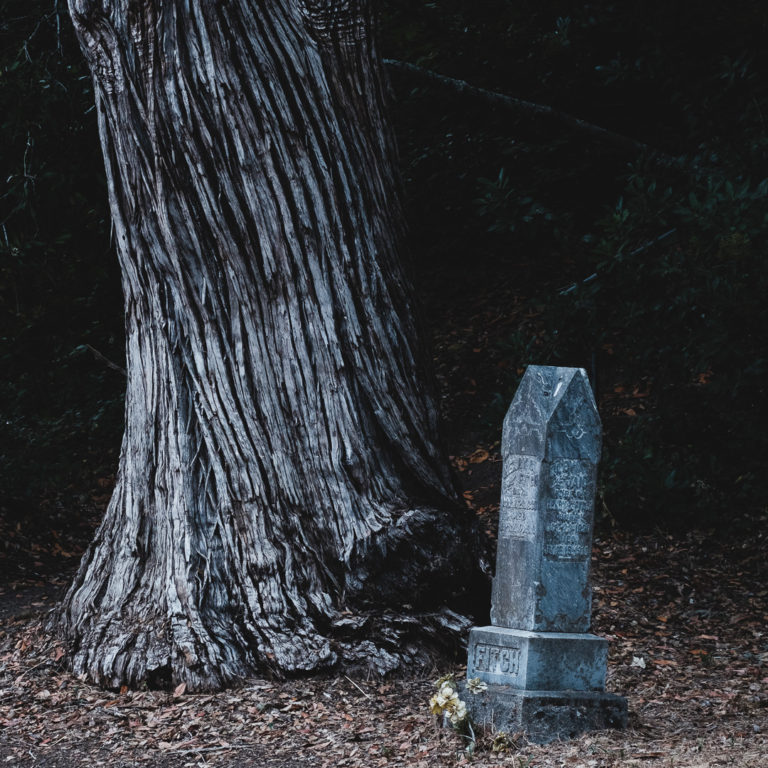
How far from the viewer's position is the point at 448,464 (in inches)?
258

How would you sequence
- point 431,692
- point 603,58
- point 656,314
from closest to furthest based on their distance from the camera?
point 431,692, point 656,314, point 603,58

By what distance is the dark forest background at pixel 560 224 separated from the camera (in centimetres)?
750

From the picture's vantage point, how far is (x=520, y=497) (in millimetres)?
5000

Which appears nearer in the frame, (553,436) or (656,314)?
(553,436)

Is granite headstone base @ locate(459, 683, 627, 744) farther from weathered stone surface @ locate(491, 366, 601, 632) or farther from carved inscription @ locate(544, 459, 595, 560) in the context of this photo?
carved inscription @ locate(544, 459, 595, 560)

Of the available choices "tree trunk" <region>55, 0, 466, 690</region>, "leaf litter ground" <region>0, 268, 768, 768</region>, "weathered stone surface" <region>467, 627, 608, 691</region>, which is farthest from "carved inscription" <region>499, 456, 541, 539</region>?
"tree trunk" <region>55, 0, 466, 690</region>

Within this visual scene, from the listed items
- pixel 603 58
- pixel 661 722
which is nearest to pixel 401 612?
pixel 661 722

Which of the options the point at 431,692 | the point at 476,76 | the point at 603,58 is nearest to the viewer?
the point at 431,692

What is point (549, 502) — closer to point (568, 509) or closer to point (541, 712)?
point (568, 509)

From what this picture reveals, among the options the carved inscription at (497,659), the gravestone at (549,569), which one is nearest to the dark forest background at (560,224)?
the gravestone at (549,569)

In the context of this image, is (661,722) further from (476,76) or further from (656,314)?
(476,76)

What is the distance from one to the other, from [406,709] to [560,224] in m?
5.71

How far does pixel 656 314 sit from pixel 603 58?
13.9ft

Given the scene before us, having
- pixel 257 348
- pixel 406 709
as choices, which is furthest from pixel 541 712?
pixel 257 348
